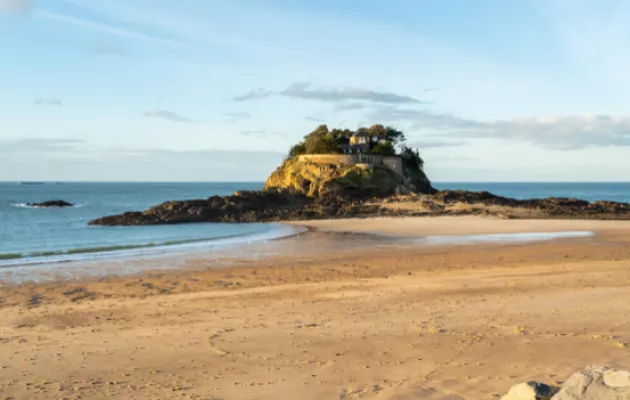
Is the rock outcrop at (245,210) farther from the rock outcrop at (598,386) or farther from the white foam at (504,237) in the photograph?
the rock outcrop at (598,386)

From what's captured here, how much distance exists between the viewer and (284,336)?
9477mm

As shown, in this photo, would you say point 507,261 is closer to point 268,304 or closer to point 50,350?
point 268,304

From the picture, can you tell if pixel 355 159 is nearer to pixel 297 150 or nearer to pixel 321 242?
pixel 297 150

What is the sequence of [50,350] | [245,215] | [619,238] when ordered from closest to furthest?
[50,350] → [619,238] → [245,215]

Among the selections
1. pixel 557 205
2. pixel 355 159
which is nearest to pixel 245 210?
pixel 355 159

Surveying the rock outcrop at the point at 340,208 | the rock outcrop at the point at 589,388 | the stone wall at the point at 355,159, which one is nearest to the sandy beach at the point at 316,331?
the rock outcrop at the point at 589,388

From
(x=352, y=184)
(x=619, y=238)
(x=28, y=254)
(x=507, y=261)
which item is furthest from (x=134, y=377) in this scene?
(x=352, y=184)

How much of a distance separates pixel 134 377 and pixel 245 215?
35409 millimetres

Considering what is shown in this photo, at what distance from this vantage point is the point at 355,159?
5312cm

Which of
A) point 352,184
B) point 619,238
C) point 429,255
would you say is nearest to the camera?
point 429,255

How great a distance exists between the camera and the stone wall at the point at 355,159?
52.8m

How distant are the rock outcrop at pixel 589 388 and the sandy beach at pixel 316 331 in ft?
5.23

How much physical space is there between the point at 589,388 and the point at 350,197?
44049mm

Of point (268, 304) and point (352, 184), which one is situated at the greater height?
point (352, 184)
